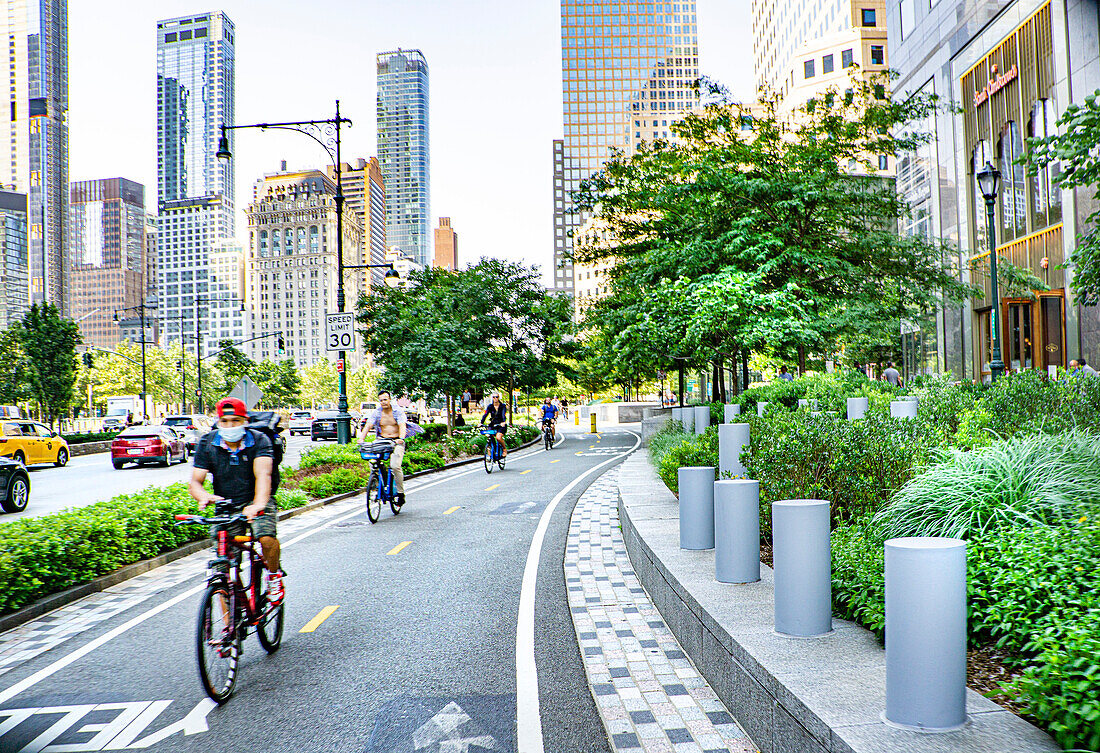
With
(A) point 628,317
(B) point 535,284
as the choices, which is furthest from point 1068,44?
(B) point 535,284

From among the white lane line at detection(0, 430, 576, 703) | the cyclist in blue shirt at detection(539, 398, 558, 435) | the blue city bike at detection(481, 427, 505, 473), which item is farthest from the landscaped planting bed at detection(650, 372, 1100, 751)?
the cyclist in blue shirt at detection(539, 398, 558, 435)

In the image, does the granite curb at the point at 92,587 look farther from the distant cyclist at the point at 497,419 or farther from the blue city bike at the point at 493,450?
the distant cyclist at the point at 497,419

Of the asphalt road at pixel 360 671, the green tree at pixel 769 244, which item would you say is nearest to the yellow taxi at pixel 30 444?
the green tree at pixel 769 244

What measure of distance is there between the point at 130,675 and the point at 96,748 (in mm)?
1393

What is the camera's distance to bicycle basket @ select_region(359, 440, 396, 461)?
43.0ft

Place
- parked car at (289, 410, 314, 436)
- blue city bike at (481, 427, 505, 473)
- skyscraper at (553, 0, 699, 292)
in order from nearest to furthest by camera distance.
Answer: blue city bike at (481, 427, 505, 473), parked car at (289, 410, 314, 436), skyscraper at (553, 0, 699, 292)

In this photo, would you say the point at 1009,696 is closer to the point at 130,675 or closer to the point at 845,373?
the point at 130,675

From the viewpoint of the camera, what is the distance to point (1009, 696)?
138 inches

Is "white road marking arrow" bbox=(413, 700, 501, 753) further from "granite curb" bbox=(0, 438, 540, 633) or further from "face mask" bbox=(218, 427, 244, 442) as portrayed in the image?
"granite curb" bbox=(0, 438, 540, 633)

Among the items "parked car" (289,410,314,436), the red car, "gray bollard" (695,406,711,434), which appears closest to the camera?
"gray bollard" (695,406,711,434)

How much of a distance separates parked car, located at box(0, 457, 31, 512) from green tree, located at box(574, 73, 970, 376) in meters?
14.0

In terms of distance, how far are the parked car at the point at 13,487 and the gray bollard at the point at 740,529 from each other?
1574 centimetres

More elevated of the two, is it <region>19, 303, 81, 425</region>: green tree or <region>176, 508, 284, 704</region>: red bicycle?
<region>19, 303, 81, 425</region>: green tree

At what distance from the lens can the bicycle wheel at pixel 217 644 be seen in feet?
16.1
